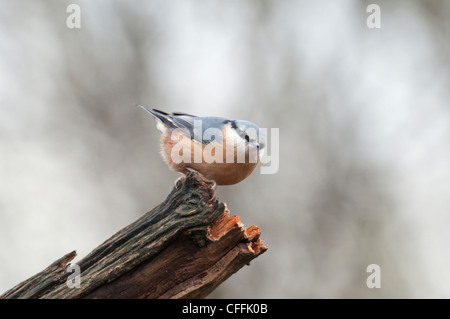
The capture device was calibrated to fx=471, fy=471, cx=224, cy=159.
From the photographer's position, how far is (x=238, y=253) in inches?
76.4

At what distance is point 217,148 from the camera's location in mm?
2266

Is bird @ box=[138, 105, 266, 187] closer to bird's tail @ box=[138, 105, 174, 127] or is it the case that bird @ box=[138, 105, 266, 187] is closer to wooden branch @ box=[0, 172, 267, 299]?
bird's tail @ box=[138, 105, 174, 127]

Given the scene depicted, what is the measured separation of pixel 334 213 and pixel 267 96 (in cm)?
129

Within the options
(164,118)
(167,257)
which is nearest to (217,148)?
(164,118)

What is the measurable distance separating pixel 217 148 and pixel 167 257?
633 millimetres

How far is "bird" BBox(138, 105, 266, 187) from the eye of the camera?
88.0 inches

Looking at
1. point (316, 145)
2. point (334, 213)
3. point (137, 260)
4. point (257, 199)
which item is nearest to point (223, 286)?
point (257, 199)

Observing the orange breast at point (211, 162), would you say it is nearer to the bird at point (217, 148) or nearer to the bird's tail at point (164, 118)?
the bird at point (217, 148)

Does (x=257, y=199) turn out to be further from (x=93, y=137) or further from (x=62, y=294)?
(x=62, y=294)

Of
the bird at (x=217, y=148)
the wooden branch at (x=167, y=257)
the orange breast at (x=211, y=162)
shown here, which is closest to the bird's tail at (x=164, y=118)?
the bird at (x=217, y=148)

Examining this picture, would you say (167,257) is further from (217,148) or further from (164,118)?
(164,118)

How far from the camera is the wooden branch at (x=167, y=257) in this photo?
183 centimetres

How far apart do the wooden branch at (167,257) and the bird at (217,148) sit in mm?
303

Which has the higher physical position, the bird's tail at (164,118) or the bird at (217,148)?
the bird's tail at (164,118)
